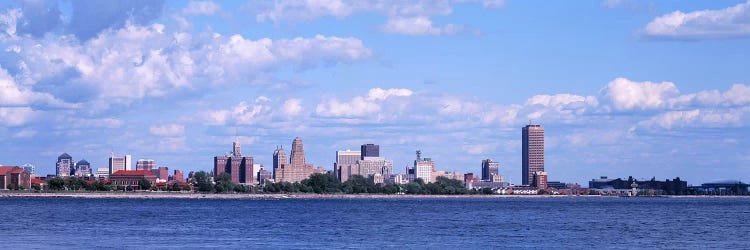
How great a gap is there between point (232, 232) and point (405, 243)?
15905 mm

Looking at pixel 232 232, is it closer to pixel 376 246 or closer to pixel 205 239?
pixel 205 239

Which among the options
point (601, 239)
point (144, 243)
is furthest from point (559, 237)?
point (144, 243)

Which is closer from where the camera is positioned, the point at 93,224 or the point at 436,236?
the point at 436,236

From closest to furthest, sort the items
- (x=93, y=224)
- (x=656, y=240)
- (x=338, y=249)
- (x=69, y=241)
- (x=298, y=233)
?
(x=338, y=249) → (x=69, y=241) → (x=656, y=240) → (x=298, y=233) → (x=93, y=224)

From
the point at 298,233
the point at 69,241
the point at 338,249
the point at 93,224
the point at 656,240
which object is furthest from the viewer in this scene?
the point at 93,224

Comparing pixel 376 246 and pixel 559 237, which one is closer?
pixel 376 246

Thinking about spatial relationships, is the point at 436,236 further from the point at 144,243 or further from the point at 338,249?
the point at 144,243

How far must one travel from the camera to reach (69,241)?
66312 millimetres

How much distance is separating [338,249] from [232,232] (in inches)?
710

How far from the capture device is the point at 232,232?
258 ft

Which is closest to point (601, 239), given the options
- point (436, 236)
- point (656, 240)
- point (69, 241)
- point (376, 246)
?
point (656, 240)

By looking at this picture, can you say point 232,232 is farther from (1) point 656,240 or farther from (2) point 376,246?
Result: (1) point 656,240

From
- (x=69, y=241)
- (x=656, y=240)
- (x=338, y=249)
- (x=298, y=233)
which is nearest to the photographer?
(x=338, y=249)

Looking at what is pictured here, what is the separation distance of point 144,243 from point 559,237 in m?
25.6
